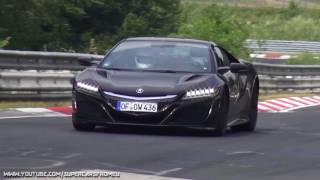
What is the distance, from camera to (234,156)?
10102 millimetres

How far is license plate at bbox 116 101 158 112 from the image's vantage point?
11703 mm

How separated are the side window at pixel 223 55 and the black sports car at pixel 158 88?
0.13 m

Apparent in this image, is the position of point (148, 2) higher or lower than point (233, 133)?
lower

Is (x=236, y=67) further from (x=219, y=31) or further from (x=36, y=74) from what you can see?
(x=219, y=31)

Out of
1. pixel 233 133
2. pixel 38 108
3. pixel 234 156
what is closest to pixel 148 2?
pixel 38 108

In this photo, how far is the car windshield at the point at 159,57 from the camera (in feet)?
41.4

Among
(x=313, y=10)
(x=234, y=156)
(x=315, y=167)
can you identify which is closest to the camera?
(x=315, y=167)

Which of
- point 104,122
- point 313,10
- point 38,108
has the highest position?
point 104,122

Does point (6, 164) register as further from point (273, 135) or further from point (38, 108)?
point (38, 108)

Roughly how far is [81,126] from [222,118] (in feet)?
5.65

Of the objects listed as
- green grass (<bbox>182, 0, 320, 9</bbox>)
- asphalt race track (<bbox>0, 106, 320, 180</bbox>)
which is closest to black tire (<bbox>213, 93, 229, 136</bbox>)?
asphalt race track (<bbox>0, 106, 320, 180</bbox>)

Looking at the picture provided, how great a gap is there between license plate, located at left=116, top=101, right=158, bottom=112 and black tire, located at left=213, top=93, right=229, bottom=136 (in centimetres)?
84

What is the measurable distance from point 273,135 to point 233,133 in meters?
0.63

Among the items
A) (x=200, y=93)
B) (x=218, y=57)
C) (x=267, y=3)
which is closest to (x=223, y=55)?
(x=218, y=57)
